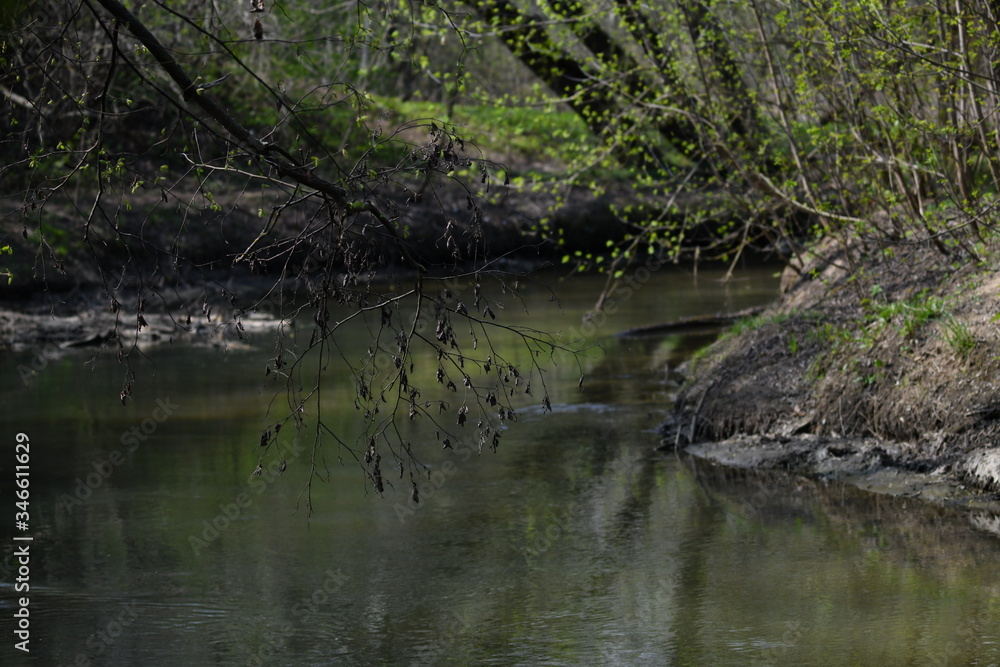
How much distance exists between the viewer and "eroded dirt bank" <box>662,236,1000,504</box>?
9.13 meters

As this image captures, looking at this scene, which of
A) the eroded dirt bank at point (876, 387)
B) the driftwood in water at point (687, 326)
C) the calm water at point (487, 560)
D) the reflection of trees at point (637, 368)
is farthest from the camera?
the driftwood in water at point (687, 326)

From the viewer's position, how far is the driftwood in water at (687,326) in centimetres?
1641

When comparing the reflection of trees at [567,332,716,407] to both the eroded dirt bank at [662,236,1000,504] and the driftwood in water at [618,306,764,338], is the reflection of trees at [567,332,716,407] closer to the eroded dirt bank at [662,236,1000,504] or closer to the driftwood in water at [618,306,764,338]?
the driftwood in water at [618,306,764,338]

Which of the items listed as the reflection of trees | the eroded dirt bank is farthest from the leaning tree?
the eroded dirt bank

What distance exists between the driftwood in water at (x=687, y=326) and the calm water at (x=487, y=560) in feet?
15.3

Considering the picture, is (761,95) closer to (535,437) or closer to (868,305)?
(868,305)

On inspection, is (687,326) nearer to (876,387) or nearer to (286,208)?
(876,387)

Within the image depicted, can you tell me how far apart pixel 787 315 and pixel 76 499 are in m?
6.77

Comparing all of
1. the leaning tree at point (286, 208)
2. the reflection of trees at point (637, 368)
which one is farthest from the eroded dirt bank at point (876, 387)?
the leaning tree at point (286, 208)

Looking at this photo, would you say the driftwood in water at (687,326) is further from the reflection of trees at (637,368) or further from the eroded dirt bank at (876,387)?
the eroded dirt bank at (876,387)

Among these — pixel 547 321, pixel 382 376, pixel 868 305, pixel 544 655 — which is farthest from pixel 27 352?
pixel 544 655

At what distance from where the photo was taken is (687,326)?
1667 cm

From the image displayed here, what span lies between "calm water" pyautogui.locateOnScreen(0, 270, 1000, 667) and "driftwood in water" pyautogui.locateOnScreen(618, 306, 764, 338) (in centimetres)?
465

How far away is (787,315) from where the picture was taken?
11984mm
